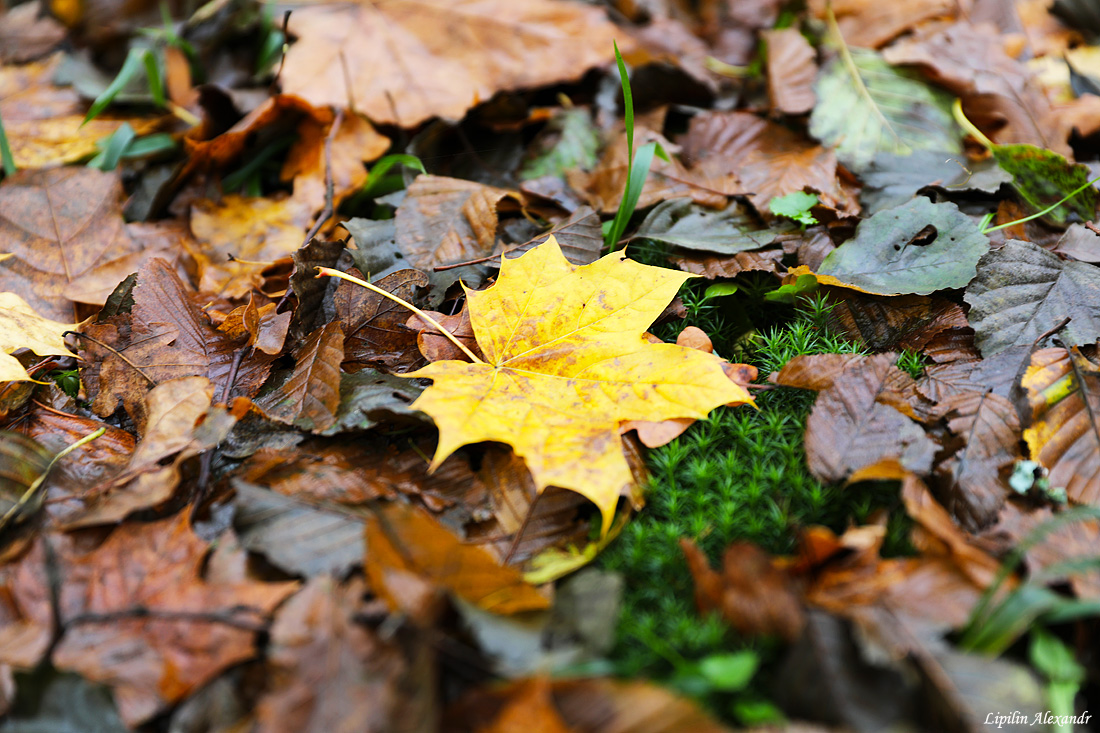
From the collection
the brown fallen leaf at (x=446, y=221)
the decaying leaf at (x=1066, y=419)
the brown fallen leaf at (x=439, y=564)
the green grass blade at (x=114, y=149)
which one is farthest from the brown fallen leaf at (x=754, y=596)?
the green grass blade at (x=114, y=149)

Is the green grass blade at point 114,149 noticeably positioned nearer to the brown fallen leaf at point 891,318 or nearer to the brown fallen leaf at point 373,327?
the brown fallen leaf at point 373,327

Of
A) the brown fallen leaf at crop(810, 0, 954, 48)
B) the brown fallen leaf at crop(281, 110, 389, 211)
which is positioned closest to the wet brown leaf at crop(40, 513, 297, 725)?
the brown fallen leaf at crop(281, 110, 389, 211)

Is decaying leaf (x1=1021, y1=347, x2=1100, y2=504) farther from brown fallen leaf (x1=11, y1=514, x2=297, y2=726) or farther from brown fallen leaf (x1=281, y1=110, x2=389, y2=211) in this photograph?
brown fallen leaf (x1=281, y1=110, x2=389, y2=211)

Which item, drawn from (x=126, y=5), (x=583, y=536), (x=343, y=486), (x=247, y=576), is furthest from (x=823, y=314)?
(x=126, y=5)

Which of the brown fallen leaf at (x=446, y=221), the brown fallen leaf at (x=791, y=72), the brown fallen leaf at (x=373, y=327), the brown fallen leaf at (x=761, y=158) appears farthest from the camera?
the brown fallen leaf at (x=791, y=72)

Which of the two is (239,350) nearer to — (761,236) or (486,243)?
(486,243)

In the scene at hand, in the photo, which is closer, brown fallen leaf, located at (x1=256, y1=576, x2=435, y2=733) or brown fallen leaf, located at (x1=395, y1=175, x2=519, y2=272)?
brown fallen leaf, located at (x1=256, y1=576, x2=435, y2=733)

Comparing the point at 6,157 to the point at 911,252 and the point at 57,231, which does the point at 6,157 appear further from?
the point at 911,252
